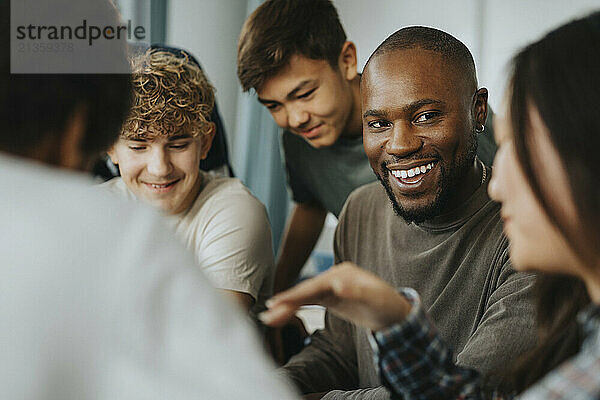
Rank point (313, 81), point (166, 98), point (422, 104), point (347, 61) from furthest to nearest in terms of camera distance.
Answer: point (347, 61) < point (313, 81) < point (166, 98) < point (422, 104)

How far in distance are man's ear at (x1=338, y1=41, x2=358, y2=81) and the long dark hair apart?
1076 mm

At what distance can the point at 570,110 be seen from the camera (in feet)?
2.12

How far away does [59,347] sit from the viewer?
1.58ft

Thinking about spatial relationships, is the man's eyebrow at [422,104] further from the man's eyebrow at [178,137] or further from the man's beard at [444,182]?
the man's eyebrow at [178,137]

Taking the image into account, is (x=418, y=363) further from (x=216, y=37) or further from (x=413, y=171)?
(x=216, y=37)

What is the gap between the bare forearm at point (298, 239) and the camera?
2.05 m

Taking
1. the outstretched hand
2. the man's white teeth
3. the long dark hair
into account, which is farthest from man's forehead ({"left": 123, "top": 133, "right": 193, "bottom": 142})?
the long dark hair

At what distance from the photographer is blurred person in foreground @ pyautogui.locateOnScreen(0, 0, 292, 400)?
484mm

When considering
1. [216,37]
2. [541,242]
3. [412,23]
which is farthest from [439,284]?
[412,23]

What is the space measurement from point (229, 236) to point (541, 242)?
91 centimetres

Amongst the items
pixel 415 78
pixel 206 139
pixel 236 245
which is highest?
pixel 415 78

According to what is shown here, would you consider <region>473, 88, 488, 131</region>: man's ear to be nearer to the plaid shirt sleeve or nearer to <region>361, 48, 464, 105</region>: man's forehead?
<region>361, 48, 464, 105</region>: man's forehead

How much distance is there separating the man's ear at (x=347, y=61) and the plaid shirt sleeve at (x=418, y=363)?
1042mm

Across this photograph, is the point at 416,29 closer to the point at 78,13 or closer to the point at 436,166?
the point at 436,166
